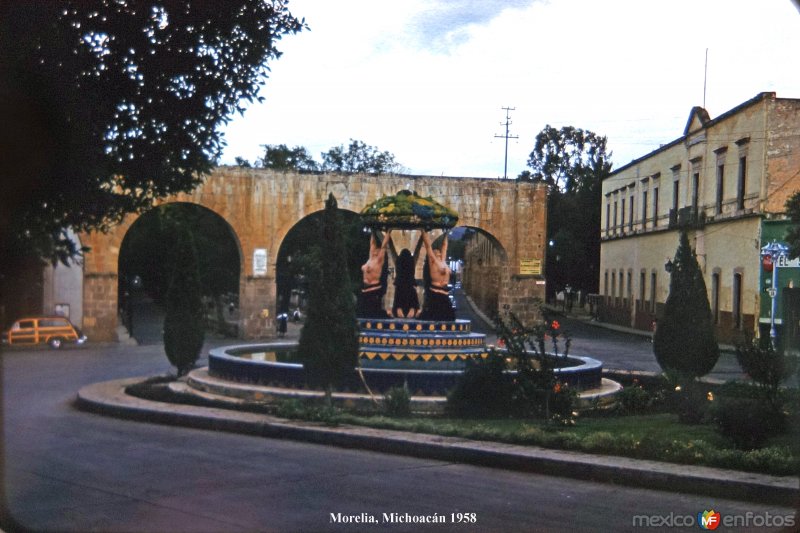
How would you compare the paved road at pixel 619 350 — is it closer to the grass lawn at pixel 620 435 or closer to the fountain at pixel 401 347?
the fountain at pixel 401 347

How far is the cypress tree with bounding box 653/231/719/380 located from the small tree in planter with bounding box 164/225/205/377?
8.28 meters

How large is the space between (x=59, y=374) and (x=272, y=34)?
13.7 metres

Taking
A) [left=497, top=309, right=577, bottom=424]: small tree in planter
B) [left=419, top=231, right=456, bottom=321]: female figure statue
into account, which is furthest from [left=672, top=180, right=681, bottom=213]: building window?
[left=497, top=309, right=577, bottom=424]: small tree in planter

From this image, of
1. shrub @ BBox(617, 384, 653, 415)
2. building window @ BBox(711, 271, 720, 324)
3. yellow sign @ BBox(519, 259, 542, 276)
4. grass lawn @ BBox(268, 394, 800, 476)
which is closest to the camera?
grass lawn @ BBox(268, 394, 800, 476)

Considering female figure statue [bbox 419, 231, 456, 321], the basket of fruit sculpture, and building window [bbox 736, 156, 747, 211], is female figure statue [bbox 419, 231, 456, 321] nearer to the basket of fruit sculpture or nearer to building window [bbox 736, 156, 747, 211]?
the basket of fruit sculpture

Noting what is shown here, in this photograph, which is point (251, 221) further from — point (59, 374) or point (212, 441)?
point (212, 441)

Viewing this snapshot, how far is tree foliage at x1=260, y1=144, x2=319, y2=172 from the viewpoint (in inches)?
1451

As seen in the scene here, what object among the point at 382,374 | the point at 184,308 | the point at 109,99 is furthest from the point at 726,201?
the point at 109,99

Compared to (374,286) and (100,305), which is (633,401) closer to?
(374,286)

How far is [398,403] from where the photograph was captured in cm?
1275

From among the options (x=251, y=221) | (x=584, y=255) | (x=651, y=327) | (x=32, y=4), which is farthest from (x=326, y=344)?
(x=584, y=255)

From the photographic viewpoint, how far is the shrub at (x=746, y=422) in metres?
9.24

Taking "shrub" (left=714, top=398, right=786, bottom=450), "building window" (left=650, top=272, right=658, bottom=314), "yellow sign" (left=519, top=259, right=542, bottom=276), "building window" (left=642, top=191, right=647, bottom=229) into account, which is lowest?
"shrub" (left=714, top=398, right=786, bottom=450)

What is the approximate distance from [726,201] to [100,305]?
18.5 m
